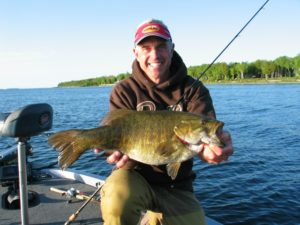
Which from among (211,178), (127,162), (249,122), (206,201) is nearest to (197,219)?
(127,162)

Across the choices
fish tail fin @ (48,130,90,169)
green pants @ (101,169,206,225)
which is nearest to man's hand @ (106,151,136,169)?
green pants @ (101,169,206,225)

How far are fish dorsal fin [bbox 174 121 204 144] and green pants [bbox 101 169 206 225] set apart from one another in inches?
29.8

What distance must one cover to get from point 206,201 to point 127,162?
23.1ft

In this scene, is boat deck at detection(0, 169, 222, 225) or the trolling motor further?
boat deck at detection(0, 169, 222, 225)

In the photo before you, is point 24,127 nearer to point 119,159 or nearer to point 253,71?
point 119,159

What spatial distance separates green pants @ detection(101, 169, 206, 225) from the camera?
12.4 ft

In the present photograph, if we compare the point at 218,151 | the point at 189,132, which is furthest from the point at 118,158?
the point at 218,151

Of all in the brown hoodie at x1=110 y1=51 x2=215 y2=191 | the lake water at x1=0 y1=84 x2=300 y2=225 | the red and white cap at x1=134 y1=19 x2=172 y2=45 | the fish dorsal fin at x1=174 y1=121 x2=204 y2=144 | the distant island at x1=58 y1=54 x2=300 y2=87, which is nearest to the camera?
the fish dorsal fin at x1=174 y1=121 x2=204 y2=144

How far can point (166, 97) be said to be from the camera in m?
4.49

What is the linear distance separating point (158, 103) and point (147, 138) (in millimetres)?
849

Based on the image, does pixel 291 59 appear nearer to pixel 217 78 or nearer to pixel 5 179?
pixel 217 78

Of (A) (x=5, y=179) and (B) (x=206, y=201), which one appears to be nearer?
(A) (x=5, y=179)

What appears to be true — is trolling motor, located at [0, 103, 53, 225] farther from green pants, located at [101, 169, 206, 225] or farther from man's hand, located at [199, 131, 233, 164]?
man's hand, located at [199, 131, 233, 164]

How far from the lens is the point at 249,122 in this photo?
78.7ft
